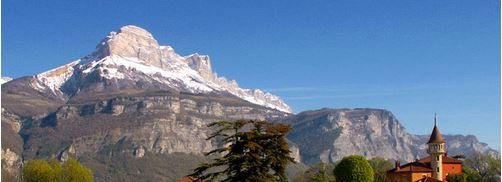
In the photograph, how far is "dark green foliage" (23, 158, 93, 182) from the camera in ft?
353

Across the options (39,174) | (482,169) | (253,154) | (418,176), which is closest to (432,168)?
(418,176)

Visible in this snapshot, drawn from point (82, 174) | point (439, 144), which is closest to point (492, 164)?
point (439, 144)

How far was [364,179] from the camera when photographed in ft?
277

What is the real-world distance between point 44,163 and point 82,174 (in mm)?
5625

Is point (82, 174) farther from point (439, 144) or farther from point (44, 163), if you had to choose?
point (439, 144)

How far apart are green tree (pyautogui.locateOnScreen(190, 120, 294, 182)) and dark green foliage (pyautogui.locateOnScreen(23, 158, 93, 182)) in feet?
256

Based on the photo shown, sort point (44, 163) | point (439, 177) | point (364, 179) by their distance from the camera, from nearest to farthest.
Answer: point (364, 179) < point (439, 177) < point (44, 163)

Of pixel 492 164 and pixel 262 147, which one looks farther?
pixel 492 164

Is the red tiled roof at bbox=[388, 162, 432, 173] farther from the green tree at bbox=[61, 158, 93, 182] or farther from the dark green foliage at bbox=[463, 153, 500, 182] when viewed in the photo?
the green tree at bbox=[61, 158, 93, 182]

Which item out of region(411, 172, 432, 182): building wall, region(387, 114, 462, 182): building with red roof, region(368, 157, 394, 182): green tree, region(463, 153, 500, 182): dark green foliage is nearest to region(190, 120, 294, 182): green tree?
region(463, 153, 500, 182): dark green foliage

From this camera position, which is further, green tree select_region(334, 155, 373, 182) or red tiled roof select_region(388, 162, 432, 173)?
red tiled roof select_region(388, 162, 432, 173)

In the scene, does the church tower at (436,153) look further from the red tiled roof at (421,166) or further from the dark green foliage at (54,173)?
the dark green foliage at (54,173)

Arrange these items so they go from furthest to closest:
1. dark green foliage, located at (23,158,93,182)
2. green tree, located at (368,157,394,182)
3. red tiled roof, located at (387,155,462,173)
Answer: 1. dark green foliage, located at (23,158,93,182)
2. green tree, located at (368,157,394,182)
3. red tiled roof, located at (387,155,462,173)

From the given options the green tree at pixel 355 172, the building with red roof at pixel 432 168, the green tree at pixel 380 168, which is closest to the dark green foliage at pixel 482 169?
the building with red roof at pixel 432 168
